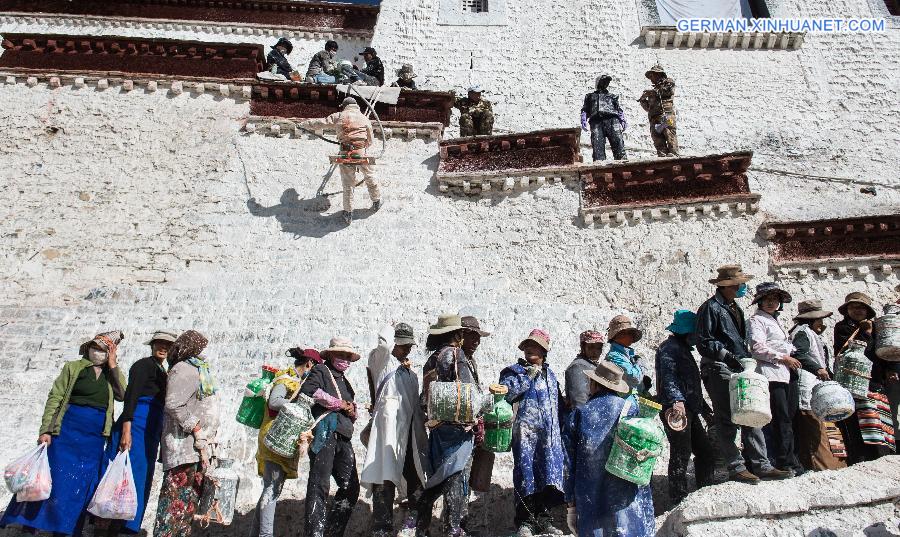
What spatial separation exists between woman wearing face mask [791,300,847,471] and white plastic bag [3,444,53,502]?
15.0 ft

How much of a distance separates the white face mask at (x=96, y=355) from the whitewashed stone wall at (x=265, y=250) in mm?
1271

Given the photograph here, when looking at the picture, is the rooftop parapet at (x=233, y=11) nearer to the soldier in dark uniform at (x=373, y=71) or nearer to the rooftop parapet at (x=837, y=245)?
the soldier in dark uniform at (x=373, y=71)

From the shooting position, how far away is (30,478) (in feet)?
15.3

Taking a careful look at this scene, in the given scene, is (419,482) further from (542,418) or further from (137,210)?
(137,210)

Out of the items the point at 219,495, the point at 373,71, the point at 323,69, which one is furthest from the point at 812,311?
the point at 323,69

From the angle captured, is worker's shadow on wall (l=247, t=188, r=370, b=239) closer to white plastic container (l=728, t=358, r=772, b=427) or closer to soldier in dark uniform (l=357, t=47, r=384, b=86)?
soldier in dark uniform (l=357, t=47, r=384, b=86)

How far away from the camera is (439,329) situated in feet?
16.5

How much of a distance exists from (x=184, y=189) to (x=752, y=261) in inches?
245

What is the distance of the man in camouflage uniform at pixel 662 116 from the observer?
32.5ft

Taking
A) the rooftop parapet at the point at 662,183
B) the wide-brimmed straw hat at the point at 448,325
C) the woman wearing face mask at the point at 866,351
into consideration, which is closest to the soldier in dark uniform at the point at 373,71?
the rooftop parapet at the point at 662,183

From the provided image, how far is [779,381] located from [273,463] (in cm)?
315

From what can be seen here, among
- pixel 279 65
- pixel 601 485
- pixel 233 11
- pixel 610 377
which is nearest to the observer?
pixel 601 485

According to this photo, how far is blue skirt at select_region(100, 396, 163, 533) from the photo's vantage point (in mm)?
4957

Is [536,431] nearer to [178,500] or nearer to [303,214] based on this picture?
[178,500]
